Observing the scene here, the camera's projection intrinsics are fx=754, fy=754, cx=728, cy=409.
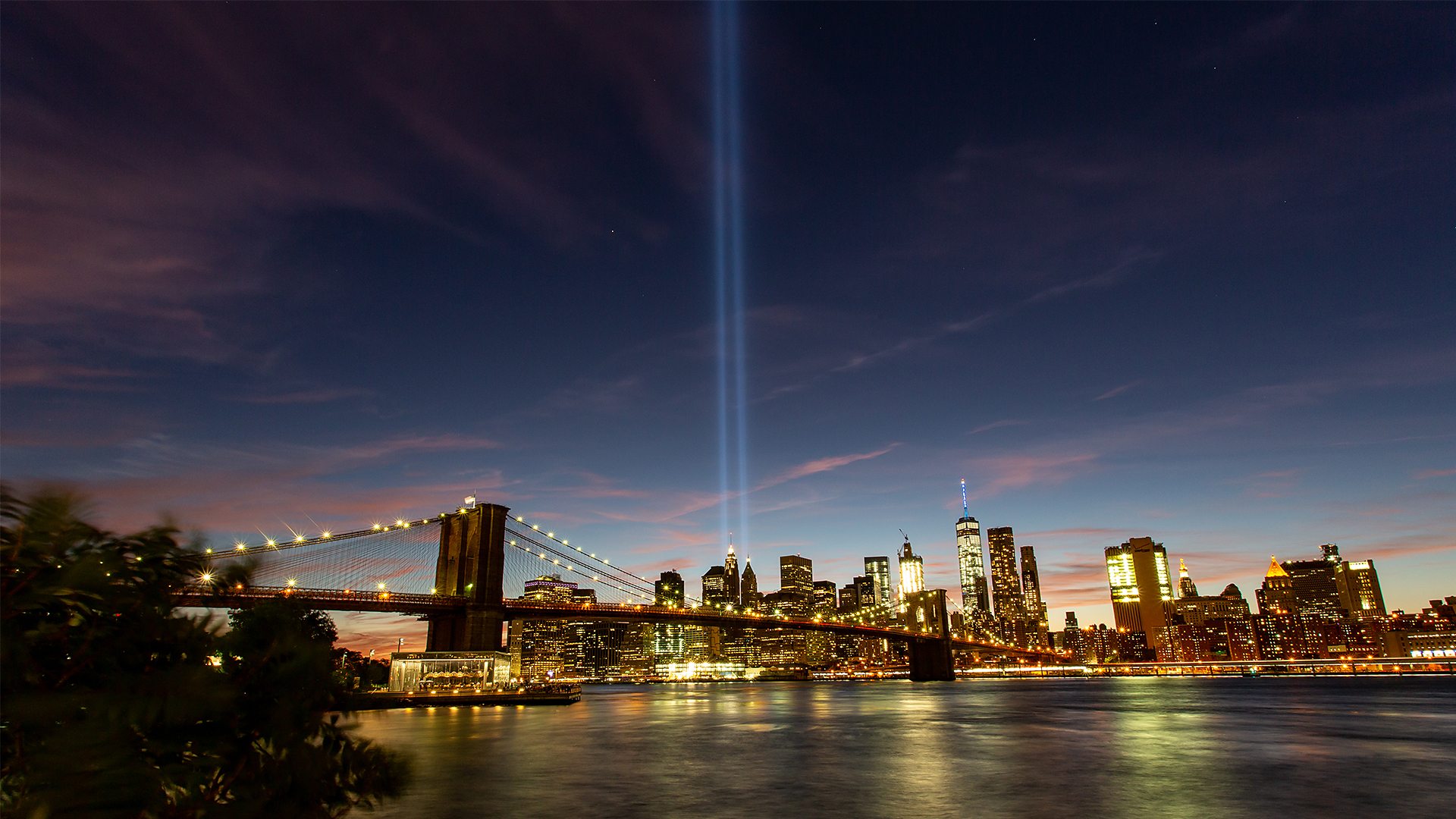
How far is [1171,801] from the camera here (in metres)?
23.6

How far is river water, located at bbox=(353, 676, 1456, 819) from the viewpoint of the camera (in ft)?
76.4

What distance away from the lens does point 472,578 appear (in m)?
87.5

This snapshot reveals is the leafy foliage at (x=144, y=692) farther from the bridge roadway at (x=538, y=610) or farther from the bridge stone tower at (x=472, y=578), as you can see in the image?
the bridge stone tower at (x=472, y=578)

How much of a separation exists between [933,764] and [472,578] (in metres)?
66.9

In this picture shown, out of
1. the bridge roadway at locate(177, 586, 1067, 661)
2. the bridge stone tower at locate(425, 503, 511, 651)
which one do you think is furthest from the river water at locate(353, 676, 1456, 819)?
the bridge stone tower at locate(425, 503, 511, 651)

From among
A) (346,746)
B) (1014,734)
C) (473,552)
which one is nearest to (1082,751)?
(1014,734)

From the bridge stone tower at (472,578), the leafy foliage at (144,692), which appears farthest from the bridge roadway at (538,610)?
the leafy foliage at (144,692)

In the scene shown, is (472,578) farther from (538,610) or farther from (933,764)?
(933,764)

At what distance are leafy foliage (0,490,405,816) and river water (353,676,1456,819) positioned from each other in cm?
79

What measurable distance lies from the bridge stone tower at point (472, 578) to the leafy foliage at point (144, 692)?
8724 centimetres

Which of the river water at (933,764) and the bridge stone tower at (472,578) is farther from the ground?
the bridge stone tower at (472,578)

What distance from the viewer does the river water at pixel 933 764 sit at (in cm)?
2330

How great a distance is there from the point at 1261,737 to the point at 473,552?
7642 centimetres

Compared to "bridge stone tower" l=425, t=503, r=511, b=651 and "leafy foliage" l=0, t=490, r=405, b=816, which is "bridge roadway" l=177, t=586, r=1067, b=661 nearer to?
"bridge stone tower" l=425, t=503, r=511, b=651
